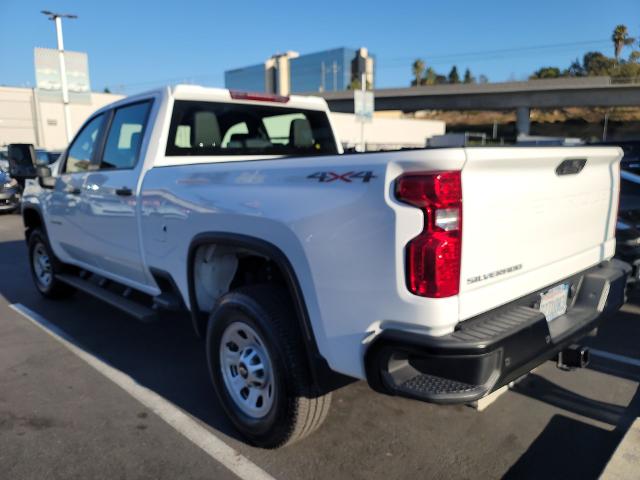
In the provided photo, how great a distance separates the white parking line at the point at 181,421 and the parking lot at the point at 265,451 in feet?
0.03

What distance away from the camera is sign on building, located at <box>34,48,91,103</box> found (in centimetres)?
2319

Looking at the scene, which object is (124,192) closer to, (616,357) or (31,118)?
(616,357)

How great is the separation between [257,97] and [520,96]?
51761 millimetres

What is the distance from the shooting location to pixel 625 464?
2.54 metres

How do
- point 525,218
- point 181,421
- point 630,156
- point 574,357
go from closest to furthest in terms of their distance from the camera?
point 525,218
point 574,357
point 181,421
point 630,156

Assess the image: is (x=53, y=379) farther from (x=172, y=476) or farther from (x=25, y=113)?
(x=25, y=113)

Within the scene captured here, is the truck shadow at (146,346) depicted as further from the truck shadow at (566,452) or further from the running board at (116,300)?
the truck shadow at (566,452)

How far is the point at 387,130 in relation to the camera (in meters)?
64.9

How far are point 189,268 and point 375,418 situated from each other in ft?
4.97

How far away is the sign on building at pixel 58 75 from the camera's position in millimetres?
23188

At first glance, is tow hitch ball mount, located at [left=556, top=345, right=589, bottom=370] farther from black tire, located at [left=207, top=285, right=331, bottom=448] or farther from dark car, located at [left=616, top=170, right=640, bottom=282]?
dark car, located at [left=616, top=170, right=640, bottom=282]

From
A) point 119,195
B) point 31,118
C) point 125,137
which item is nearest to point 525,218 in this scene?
point 119,195

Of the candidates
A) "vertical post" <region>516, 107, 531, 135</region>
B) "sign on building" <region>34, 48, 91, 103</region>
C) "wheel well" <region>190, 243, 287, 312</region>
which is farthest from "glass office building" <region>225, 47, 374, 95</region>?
"wheel well" <region>190, 243, 287, 312</region>

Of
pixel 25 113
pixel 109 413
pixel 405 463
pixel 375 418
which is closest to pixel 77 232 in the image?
pixel 109 413
